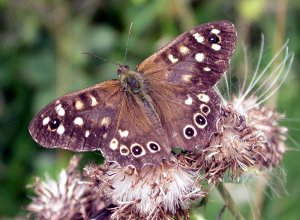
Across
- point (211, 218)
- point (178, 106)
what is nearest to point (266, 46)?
point (211, 218)

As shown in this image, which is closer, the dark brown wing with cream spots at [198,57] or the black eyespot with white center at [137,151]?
the black eyespot with white center at [137,151]

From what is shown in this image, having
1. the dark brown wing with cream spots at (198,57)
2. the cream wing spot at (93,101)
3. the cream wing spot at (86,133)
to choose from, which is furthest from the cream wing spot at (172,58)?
the cream wing spot at (86,133)

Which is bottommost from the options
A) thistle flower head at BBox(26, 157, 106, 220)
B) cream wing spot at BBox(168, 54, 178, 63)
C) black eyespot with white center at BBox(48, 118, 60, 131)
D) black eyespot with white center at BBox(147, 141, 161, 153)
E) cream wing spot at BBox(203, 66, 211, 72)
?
thistle flower head at BBox(26, 157, 106, 220)

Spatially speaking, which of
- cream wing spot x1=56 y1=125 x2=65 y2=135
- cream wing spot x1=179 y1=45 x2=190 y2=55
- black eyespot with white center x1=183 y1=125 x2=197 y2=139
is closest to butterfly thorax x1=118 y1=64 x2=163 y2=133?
black eyespot with white center x1=183 y1=125 x2=197 y2=139

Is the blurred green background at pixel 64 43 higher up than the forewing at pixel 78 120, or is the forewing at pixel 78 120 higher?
the blurred green background at pixel 64 43

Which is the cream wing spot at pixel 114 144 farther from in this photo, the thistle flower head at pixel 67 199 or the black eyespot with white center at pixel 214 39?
the black eyespot with white center at pixel 214 39

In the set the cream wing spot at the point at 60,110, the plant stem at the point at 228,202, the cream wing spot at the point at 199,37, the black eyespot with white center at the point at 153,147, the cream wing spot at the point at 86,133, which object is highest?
the cream wing spot at the point at 199,37

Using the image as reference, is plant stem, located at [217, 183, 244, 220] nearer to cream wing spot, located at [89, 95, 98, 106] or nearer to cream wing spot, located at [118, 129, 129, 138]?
cream wing spot, located at [118, 129, 129, 138]
